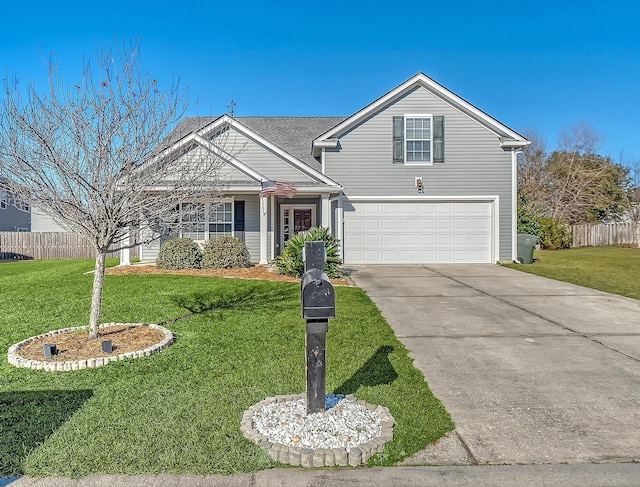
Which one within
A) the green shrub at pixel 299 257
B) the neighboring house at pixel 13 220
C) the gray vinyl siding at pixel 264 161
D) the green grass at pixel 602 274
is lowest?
the green grass at pixel 602 274

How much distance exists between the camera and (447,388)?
4.50 meters

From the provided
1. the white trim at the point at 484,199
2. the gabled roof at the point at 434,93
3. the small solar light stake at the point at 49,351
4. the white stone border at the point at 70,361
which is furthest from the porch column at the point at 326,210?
the small solar light stake at the point at 49,351

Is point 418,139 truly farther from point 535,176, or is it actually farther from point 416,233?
point 535,176

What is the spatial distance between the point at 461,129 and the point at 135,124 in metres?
13.0

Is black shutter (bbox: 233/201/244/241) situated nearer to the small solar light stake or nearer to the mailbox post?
the small solar light stake

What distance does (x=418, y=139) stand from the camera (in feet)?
52.2

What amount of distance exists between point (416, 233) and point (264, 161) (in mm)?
6140

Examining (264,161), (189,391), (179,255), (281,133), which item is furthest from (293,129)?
(189,391)

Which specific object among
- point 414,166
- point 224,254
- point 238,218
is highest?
point 414,166

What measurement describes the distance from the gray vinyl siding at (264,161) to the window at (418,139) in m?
3.68

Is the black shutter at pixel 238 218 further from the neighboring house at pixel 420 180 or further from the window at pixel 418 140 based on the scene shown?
the window at pixel 418 140

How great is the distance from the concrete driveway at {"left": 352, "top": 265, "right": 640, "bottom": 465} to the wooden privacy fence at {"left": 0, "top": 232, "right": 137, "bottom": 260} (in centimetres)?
1967

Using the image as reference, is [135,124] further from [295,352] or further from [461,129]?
[461,129]

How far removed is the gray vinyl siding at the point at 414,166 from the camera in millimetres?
15875
